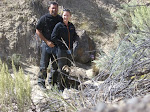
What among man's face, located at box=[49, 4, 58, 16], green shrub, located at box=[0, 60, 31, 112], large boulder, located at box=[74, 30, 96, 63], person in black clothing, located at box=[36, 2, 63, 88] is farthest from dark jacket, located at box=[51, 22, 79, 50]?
large boulder, located at box=[74, 30, 96, 63]

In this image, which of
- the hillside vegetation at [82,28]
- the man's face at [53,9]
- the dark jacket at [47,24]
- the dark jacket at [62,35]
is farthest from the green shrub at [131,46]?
the man's face at [53,9]

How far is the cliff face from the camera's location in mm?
7582

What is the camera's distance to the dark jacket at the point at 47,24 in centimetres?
418

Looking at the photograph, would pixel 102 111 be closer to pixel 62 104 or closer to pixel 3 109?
pixel 62 104

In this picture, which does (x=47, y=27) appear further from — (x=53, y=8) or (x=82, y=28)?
(x=82, y=28)

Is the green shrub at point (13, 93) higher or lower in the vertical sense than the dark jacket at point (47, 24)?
lower

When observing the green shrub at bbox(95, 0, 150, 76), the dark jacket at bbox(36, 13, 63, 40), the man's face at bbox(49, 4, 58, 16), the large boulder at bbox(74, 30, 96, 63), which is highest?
the man's face at bbox(49, 4, 58, 16)

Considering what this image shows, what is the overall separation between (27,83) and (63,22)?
212 cm

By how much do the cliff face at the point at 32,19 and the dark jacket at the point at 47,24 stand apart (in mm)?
3471

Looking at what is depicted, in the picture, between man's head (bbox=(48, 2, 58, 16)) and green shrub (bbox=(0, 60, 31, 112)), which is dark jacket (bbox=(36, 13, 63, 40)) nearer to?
man's head (bbox=(48, 2, 58, 16))

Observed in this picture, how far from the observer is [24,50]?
7.63 meters

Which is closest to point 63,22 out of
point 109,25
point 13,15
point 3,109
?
point 3,109

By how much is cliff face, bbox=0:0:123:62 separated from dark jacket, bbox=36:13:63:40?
3471 millimetres

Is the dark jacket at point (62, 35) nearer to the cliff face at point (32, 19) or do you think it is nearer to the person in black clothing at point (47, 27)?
the person in black clothing at point (47, 27)
